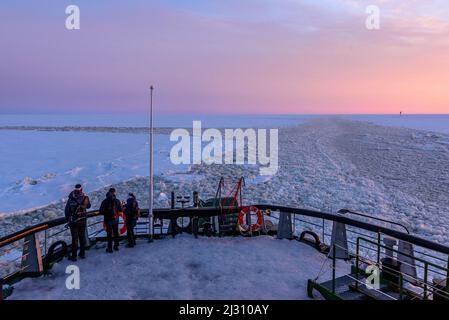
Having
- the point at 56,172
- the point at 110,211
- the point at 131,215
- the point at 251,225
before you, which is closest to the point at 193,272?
the point at 131,215

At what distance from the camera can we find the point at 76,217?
7.48m

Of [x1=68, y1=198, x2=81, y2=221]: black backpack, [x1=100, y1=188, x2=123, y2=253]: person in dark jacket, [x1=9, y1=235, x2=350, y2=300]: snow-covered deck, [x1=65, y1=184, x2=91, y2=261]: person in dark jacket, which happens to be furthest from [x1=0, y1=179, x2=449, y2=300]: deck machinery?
[x1=100, y1=188, x2=123, y2=253]: person in dark jacket

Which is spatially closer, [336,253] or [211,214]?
[336,253]

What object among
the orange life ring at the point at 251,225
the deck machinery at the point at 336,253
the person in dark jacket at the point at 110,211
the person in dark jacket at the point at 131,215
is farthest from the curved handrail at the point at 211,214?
→ the person in dark jacket at the point at 110,211

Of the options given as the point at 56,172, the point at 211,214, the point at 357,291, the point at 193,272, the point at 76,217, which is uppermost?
the point at 76,217

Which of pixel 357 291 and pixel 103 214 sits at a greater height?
pixel 103 214

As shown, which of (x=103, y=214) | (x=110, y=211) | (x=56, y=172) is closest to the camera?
(x=110, y=211)

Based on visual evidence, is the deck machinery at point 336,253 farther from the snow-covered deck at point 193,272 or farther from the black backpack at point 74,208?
the black backpack at point 74,208

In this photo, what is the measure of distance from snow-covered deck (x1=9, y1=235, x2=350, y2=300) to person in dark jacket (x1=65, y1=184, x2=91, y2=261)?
0.29m

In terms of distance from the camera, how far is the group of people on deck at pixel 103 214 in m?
7.43

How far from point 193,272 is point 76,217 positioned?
269cm

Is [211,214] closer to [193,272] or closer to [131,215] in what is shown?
[131,215]

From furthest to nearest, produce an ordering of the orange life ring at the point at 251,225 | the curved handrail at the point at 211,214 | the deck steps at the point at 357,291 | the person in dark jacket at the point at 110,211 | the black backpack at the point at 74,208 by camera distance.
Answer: the orange life ring at the point at 251,225 → the person in dark jacket at the point at 110,211 → the black backpack at the point at 74,208 → the curved handrail at the point at 211,214 → the deck steps at the point at 357,291
